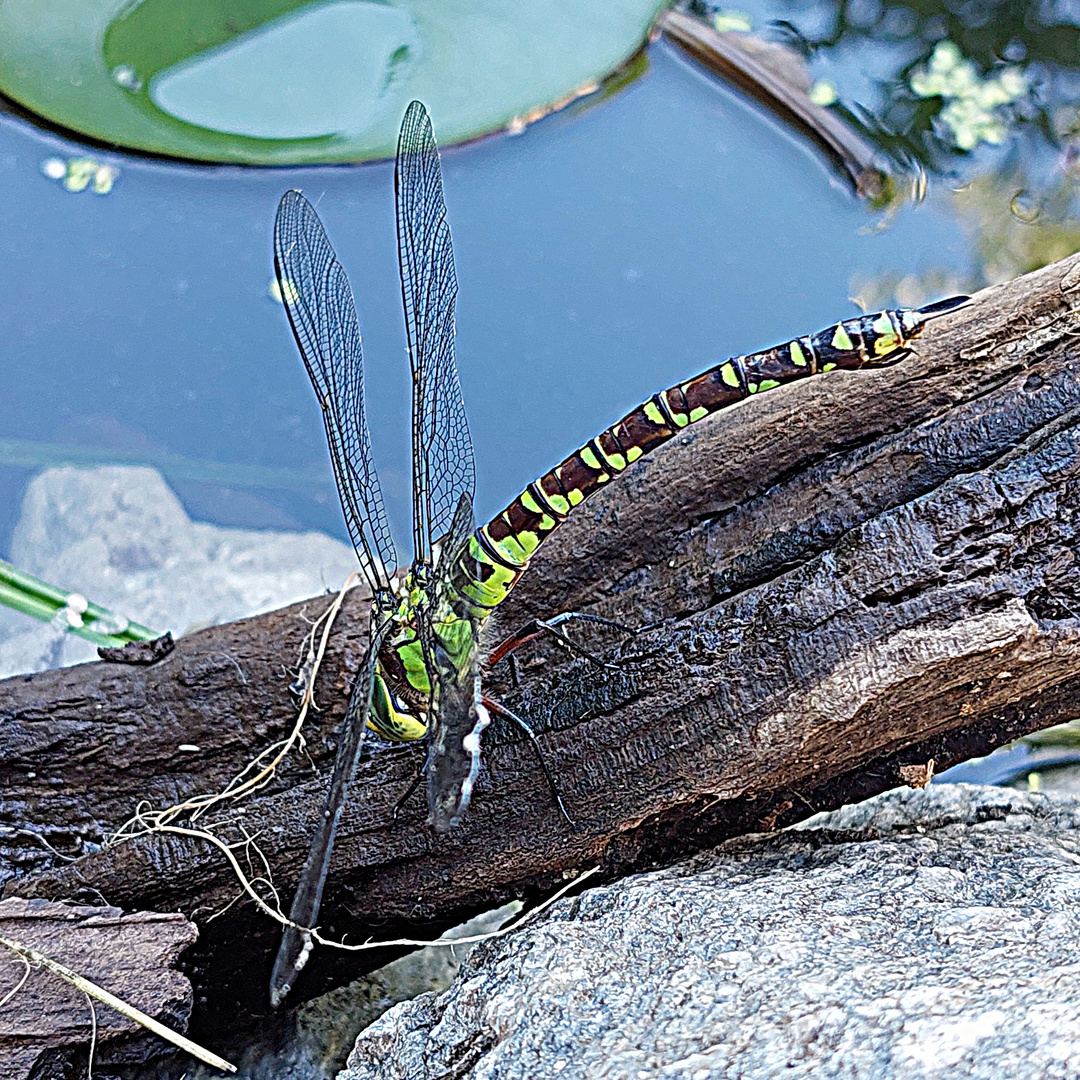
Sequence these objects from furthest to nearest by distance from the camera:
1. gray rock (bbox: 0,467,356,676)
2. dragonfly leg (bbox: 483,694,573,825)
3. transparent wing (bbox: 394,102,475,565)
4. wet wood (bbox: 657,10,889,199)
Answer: wet wood (bbox: 657,10,889,199), gray rock (bbox: 0,467,356,676), transparent wing (bbox: 394,102,475,565), dragonfly leg (bbox: 483,694,573,825)

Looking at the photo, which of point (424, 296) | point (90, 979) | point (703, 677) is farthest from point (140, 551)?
point (703, 677)

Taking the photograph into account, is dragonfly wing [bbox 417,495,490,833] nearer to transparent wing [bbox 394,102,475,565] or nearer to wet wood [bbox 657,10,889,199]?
transparent wing [bbox 394,102,475,565]

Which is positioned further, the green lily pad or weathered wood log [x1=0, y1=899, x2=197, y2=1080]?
the green lily pad

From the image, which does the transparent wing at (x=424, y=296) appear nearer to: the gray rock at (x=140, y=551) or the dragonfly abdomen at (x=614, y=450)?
the dragonfly abdomen at (x=614, y=450)

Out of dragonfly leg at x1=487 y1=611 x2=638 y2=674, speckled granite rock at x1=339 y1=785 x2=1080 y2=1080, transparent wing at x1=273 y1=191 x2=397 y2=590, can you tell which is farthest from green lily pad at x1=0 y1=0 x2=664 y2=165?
speckled granite rock at x1=339 y1=785 x2=1080 y2=1080

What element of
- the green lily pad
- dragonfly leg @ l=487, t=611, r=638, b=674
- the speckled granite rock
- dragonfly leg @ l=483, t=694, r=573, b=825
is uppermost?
the green lily pad

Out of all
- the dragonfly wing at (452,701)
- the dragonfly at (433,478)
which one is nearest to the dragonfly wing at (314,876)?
the dragonfly at (433,478)

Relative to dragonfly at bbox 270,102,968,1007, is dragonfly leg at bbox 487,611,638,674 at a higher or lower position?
lower
